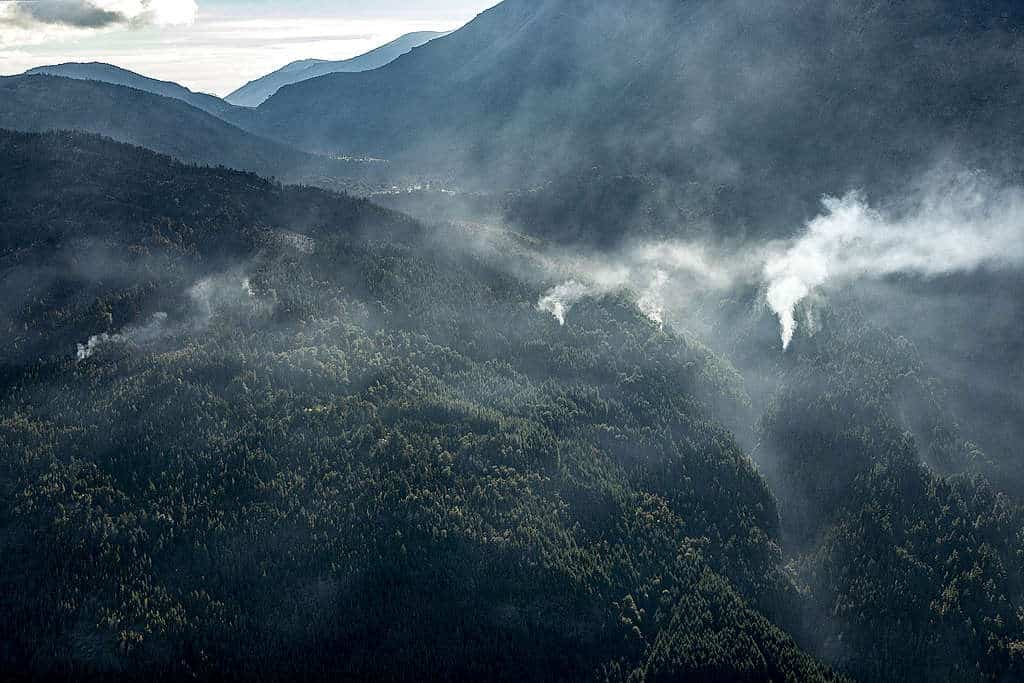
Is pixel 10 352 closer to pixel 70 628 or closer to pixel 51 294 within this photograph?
pixel 51 294

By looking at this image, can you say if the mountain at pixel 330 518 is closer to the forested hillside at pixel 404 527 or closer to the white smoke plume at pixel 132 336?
the forested hillside at pixel 404 527

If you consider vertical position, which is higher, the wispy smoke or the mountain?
the wispy smoke

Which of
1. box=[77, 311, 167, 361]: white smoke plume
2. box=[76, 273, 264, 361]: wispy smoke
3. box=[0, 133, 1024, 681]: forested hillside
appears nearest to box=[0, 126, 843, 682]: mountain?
box=[0, 133, 1024, 681]: forested hillside

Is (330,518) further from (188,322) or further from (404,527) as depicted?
(188,322)

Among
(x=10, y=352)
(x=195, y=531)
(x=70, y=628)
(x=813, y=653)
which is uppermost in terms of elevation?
(x=10, y=352)

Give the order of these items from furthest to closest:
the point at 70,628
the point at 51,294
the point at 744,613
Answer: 1. the point at 51,294
2. the point at 744,613
3. the point at 70,628

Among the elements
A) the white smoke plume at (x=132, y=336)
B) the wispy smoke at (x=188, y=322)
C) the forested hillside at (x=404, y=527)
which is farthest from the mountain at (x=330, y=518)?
the wispy smoke at (x=188, y=322)

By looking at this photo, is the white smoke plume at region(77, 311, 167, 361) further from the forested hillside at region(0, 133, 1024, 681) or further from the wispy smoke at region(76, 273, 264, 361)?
the forested hillside at region(0, 133, 1024, 681)

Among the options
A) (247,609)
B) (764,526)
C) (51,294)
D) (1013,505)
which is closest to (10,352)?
(51,294)
